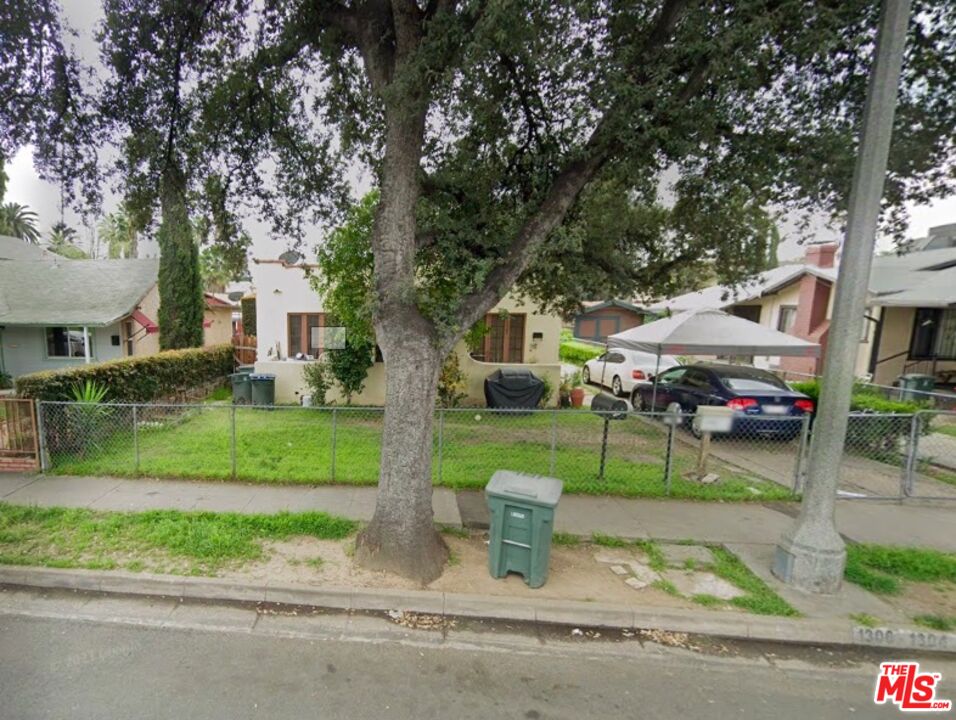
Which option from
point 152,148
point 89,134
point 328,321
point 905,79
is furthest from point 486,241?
point 328,321

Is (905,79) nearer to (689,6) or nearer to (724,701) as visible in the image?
(689,6)

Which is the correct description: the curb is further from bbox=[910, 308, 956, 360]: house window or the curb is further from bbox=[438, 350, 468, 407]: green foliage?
bbox=[910, 308, 956, 360]: house window

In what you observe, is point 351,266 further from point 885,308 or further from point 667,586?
point 885,308

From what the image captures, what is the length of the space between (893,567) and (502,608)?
4077 mm

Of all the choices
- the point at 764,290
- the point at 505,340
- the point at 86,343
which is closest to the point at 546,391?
the point at 505,340

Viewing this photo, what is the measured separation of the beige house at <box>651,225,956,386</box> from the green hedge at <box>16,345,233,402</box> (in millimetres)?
12395

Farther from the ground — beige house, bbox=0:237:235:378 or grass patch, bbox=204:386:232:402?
beige house, bbox=0:237:235:378

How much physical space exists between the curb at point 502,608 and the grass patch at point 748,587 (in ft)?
A: 0.32

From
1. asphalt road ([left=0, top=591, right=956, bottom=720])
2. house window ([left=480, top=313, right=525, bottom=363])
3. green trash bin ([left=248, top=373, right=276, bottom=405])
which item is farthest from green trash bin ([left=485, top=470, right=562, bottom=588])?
green trash bin ([left=248, top=373, right=276, bottom=405])

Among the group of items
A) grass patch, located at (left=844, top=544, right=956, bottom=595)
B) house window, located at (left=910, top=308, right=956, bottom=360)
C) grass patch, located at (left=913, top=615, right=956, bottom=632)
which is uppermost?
house window, located at (left=910, top=308, right=956, bottom=360)

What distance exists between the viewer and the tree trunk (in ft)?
14.0

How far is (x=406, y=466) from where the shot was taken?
4.36 m

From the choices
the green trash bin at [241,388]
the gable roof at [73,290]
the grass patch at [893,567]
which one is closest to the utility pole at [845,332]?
the grass patch at [893,567]

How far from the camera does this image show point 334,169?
701 centimetres
